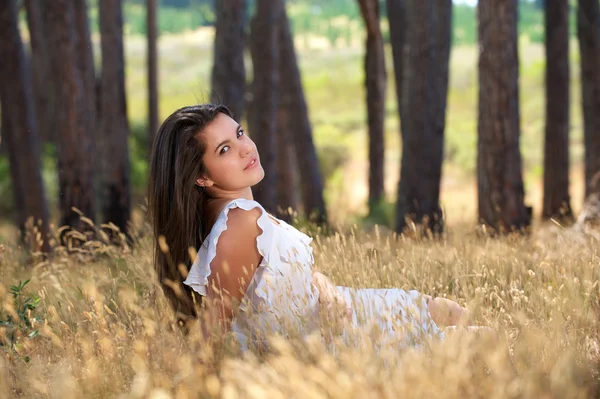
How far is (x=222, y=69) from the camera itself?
855cm

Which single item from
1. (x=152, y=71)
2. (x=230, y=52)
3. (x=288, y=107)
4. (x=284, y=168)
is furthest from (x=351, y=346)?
(x=152, y=71)

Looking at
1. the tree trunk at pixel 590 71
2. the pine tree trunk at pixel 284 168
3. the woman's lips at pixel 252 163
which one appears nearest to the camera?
the woman's lips at pixel 252 163

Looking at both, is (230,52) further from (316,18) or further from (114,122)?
(316,18)

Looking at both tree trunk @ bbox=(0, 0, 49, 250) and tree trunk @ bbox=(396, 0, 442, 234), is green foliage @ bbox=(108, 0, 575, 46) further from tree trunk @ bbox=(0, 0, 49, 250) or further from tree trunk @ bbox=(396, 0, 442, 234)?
tree trunk @ bbox=(396, 0, 442, 234)

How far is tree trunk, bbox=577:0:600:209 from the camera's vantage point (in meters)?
10.8

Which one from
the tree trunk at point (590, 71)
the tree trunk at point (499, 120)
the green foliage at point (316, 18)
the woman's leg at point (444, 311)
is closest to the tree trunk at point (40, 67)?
the tree trunk at point (499, 120)

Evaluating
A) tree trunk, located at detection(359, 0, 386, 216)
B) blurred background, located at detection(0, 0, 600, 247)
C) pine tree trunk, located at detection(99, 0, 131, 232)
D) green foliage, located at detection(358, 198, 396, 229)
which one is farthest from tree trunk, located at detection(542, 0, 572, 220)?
pine tree trunk, located at detection(99, 0, 131, 232)

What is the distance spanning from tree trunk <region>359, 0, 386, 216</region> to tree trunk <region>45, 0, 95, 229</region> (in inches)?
231

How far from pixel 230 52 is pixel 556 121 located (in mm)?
5231

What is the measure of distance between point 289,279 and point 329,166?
818 inches

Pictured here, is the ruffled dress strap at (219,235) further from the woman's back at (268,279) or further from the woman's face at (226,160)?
the woman's face at (226,160)

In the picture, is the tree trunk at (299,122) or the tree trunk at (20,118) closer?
the tree trunk at (20,118)

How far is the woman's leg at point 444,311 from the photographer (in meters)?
3.73

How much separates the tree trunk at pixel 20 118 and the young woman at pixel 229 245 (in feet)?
17.0
